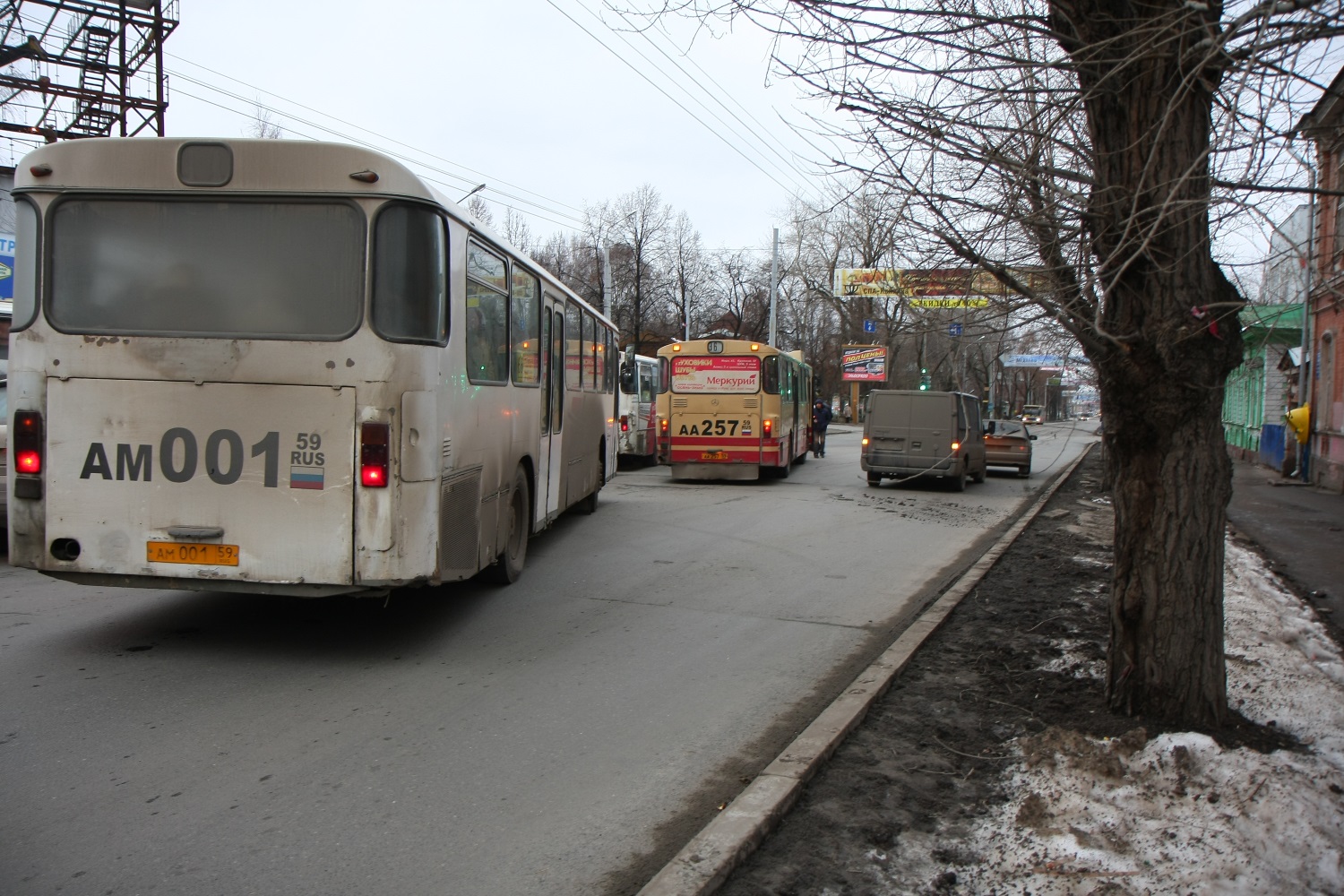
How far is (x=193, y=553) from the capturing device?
5.85m

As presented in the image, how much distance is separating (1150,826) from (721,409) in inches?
652

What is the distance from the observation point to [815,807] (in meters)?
4.08

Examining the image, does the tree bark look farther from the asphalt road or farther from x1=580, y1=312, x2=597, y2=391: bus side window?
x1=580, y1=312, x2=597, y2=391: bus side window

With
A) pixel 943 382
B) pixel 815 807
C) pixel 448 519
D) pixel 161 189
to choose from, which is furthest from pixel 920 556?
pixel 943 382

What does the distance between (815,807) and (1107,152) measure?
3.29 m

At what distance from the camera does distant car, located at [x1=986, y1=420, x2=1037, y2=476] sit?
81.1 ft

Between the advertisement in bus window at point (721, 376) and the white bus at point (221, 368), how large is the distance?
1438 centimetres

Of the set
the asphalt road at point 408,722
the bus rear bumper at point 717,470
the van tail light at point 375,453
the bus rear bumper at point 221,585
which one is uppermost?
the van tail light at point 375,453

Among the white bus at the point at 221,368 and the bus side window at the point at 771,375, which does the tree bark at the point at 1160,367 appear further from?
the bus side window at the point at 771,375

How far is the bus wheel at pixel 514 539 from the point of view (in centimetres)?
848

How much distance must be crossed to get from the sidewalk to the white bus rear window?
7748mm

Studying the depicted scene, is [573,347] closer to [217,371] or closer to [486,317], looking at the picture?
[486,317]

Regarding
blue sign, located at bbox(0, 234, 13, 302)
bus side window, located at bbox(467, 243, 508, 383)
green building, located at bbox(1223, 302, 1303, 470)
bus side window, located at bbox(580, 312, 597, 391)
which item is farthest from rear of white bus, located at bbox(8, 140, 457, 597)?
blue sign, located at bbox(0, 234, 13, 302)

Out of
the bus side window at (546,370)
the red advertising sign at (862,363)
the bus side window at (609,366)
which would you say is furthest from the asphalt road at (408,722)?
the red advertising sign at (862,363)
